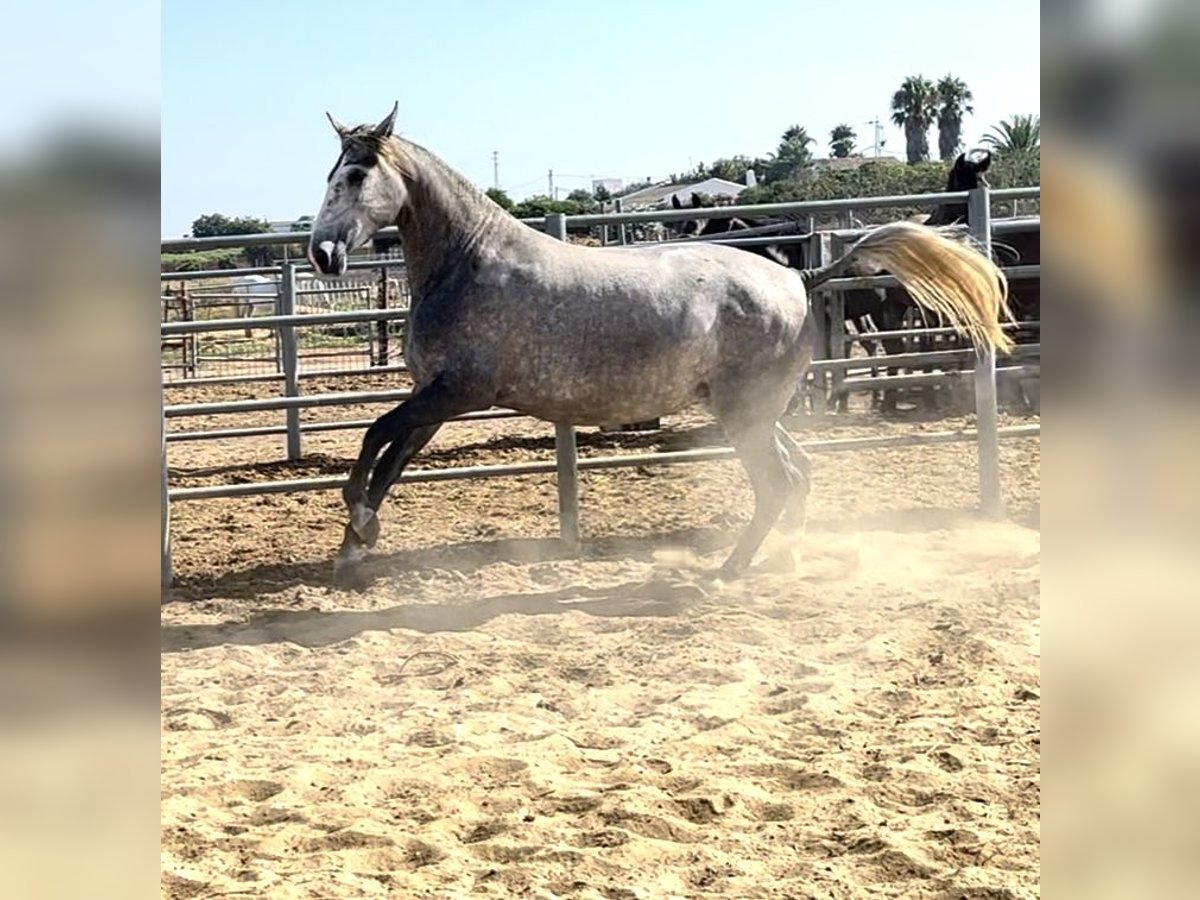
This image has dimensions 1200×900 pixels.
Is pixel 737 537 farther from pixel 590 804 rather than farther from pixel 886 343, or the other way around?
pixel 886 343

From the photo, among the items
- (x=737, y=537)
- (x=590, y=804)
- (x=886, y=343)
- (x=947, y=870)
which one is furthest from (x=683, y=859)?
(x=886, y=343)

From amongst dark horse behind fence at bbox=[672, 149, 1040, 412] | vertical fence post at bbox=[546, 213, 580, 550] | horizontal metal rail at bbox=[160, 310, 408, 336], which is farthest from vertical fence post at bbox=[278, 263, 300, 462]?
dark horse behind fence at bbox=[672, 149, 1040, 412]

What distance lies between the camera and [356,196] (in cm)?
505

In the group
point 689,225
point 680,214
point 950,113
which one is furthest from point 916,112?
point 680,214

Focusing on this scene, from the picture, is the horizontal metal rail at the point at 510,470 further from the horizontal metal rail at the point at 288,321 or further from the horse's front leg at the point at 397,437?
the horizontal metal rail at the point at 288,321

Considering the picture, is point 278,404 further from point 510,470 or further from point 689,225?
point 689,225

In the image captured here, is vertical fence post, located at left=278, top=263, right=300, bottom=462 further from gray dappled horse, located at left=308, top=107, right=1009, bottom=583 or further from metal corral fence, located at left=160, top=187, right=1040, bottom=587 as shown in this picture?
gray dappled horse, located at left=308, top=107, right=1009, bottom=583

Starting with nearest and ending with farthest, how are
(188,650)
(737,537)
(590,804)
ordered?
(590,804) < (188,650) < (737,537)

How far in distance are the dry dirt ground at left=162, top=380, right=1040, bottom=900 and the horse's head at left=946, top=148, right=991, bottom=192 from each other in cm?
344

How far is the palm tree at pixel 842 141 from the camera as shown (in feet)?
288

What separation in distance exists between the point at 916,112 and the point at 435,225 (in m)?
65.3
